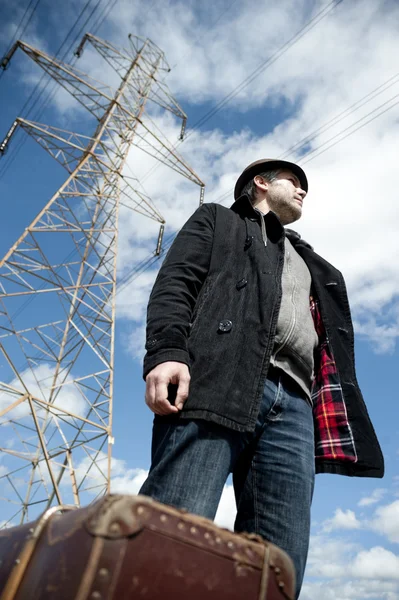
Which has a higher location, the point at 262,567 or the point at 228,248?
the point at 228,248

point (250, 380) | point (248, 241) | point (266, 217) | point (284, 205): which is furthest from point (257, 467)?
point (284, 205)

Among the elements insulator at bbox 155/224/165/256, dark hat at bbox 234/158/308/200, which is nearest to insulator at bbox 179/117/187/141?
insulator at bbox 155/224/165/256

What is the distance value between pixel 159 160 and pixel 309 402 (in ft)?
33.7

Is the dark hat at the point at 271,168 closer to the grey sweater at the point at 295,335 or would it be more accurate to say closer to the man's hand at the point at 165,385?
the grey sweater at the point at 295,335

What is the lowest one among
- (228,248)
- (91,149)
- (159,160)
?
(228,248)

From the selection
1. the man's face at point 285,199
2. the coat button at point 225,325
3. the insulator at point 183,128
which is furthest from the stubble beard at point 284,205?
the insulator at point 183,128

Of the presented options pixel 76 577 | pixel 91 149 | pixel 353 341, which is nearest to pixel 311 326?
pixel 353 341

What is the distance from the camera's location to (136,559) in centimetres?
72

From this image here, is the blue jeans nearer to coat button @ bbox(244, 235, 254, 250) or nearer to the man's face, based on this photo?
coat button @ bbox(244, 235, 254, 250)

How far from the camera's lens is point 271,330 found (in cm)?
165

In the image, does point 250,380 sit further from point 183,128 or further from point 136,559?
point 183,128

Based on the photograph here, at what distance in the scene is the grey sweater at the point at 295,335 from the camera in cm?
171

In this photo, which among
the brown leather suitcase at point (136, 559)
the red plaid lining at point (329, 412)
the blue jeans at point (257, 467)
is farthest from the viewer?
the red plaid lining at point (329, 412)

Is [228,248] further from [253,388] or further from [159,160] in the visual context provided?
[159,160]
